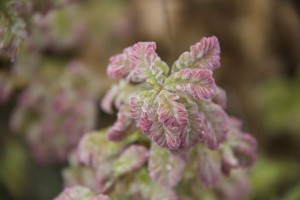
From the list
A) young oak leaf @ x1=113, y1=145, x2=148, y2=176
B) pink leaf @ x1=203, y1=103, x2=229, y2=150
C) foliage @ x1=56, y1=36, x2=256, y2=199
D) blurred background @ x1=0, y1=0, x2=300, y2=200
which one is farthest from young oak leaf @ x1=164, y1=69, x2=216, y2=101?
blurred background @ x1=0, y1=0, x2=300, y2=200

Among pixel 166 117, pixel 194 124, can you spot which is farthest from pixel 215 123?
pixel 166 117

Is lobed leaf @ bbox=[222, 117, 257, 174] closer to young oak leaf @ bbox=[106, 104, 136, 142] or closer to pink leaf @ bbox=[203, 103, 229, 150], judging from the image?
pink leaf @ bbox=[203, 103, 229, 150]

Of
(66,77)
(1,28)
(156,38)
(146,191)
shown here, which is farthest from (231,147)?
(156,38)

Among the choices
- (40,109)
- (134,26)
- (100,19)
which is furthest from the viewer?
(134,26)

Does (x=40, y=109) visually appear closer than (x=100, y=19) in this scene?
Yes

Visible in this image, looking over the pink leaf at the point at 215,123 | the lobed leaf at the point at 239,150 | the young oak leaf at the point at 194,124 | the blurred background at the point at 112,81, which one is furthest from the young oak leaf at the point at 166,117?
the blurred background at the point at 112,81

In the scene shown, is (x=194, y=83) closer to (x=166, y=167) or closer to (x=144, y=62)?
(x=144, y=62)

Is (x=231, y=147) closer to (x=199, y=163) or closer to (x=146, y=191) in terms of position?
(x=199, y=163)
